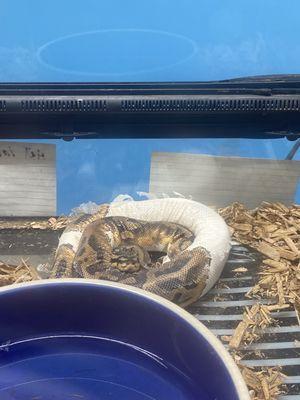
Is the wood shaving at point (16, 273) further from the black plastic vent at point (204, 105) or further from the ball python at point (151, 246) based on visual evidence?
the black plastic vent at point (204, 105)

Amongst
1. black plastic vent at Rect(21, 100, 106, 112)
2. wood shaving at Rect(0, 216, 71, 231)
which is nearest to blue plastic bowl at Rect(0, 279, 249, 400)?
black plastic vent at Rect(21, 100, 106, 112)

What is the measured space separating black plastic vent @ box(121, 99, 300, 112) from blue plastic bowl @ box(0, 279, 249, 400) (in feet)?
1.57

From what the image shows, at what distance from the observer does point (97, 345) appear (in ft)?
2.04

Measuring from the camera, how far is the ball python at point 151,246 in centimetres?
111

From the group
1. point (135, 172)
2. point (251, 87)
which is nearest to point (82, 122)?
point (251, 87)

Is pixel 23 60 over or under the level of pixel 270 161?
over

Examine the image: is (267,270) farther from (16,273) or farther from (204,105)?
(16,273)

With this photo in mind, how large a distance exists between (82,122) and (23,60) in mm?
510

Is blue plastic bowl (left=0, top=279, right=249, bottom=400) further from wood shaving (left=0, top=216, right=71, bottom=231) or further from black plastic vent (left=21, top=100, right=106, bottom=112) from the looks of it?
wood shaving (left=0, top=216, right=71, bottom=231)

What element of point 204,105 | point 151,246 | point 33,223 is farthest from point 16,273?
point 204,105

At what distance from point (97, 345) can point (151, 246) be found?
66cm

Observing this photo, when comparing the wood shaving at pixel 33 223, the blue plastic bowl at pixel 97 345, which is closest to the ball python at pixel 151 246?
the wood shaving at pixel 33 223

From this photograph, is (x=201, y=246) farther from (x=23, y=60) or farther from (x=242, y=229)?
(x=23, y=60)

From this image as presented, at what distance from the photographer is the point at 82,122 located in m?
1.00
